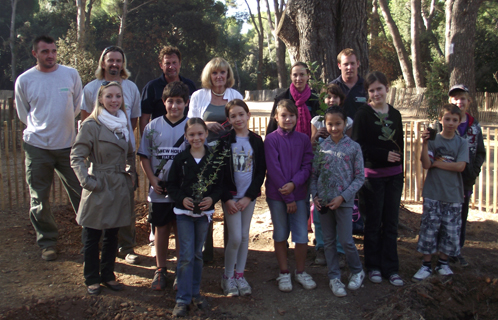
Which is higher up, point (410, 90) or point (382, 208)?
point (410, 90)

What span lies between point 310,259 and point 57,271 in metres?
2.58

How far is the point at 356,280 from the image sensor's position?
3.73 m

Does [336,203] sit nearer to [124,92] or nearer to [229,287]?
[229,287]

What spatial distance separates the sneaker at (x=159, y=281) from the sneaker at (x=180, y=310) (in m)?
0.46

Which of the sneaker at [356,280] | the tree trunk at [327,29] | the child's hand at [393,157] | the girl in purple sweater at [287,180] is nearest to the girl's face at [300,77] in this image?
the girl in purple sweater at [287,180]

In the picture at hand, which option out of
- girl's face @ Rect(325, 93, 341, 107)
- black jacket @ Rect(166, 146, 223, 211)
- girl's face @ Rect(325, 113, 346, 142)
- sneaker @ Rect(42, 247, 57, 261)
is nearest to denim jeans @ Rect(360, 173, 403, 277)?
girl's face @ Rect(325, 113, 346, 142)

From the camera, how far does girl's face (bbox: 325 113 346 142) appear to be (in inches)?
143

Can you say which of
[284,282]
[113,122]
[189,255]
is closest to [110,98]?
[113,122]

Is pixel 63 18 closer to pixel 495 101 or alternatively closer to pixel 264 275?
pixel 495 101

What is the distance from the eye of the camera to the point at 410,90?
22812 mm

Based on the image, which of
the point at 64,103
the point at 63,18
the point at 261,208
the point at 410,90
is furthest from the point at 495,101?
the point at 63,18

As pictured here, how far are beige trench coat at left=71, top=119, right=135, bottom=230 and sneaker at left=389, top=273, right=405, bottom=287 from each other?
248 cm

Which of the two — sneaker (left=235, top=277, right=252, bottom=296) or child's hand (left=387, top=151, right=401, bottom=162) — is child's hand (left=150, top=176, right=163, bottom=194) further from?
child's hand (left=387, top=151, right=401, bottom=162)

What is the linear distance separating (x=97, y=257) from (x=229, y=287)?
3.87ft
